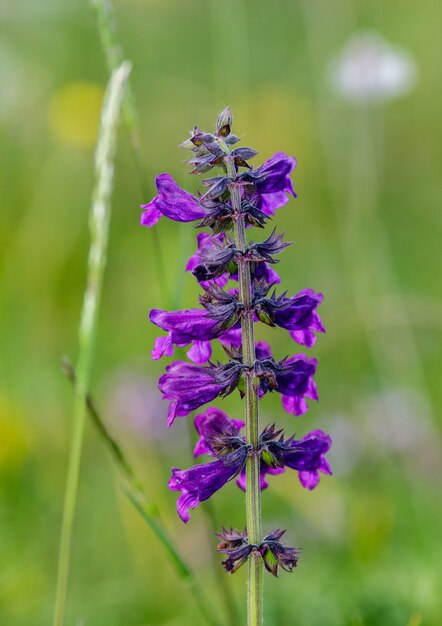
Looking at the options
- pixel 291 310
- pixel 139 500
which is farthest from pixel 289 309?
pixel 139 500

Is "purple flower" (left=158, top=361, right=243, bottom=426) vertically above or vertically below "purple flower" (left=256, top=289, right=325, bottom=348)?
below

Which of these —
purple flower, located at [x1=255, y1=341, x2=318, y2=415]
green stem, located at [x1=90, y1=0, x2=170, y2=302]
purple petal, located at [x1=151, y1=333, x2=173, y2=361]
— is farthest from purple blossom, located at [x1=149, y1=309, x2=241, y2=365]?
green stem, located at [x1=90, y1=0, x2=170, y2=302]

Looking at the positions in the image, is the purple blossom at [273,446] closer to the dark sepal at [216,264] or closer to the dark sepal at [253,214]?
the dark sepal at [216,264]

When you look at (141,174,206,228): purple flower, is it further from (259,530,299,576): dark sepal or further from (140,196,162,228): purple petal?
(259,530,299,576): dark sepal

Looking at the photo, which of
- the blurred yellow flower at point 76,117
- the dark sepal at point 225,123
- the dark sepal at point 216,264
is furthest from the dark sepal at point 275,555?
the blurred yellow flower at point 76,117

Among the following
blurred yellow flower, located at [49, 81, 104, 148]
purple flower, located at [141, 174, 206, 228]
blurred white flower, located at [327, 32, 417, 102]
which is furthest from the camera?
blurred yellow flower, located at [49, 81, 104, 148]

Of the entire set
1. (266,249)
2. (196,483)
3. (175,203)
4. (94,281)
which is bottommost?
(196,483)

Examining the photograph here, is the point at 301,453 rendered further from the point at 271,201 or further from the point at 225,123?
the point at 225,123

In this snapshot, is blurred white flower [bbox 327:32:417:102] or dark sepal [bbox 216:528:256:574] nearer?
dark sepal [bbox 216:528:256:574]

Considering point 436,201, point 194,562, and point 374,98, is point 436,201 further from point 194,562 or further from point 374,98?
point 194,562
